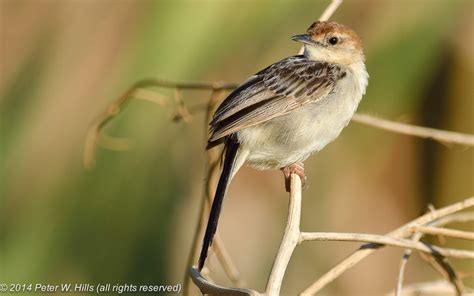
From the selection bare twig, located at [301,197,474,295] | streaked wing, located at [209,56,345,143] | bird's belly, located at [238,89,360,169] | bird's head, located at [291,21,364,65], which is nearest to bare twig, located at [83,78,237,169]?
streaked wing, located at [209,56,345,143]

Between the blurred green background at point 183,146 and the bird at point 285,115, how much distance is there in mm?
831

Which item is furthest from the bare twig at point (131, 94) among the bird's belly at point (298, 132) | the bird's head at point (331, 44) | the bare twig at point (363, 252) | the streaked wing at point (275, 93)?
the bare twig at point (363, 252)

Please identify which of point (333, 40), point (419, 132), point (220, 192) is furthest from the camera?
point (333, 40)

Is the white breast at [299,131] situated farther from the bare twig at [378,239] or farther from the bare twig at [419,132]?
the bare twig at [378,239]

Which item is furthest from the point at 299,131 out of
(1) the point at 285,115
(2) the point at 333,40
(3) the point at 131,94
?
(3) the point at 131,94

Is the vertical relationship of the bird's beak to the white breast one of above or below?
above

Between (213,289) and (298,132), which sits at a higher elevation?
(298,132)

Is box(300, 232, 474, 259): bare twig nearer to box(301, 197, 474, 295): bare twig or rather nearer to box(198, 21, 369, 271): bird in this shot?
box(301, 197, 474, 295): bare twig

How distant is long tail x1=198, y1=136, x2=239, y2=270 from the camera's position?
10.0ft

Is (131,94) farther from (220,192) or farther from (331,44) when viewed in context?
(331,44)

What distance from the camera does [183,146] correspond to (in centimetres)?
491

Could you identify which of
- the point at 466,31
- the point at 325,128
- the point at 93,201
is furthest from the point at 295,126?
the point at 466,31

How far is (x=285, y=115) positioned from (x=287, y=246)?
→ 1.46m

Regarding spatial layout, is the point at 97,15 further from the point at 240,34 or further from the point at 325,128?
the point at 325,128
